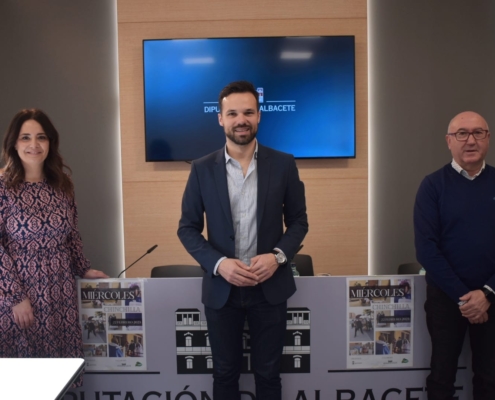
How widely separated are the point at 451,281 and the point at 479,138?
2.24 ft

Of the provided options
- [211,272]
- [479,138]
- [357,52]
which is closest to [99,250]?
[211,272]

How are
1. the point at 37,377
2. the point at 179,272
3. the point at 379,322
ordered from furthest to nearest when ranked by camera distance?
the point at 179,272 < the point at 379,322 < the point at 37,377

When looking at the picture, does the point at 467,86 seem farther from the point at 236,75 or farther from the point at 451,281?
the point at 451,281

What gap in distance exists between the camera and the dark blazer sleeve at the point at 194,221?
6.82 feet

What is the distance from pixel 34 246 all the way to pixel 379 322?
66.1 inches

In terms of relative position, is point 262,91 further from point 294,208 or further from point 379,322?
point 379,322

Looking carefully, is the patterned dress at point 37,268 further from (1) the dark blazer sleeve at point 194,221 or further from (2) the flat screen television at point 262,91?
(2) the flat screen television at point 262,91

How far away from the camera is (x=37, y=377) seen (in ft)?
4.64

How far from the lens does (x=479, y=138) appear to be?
2.18 metres

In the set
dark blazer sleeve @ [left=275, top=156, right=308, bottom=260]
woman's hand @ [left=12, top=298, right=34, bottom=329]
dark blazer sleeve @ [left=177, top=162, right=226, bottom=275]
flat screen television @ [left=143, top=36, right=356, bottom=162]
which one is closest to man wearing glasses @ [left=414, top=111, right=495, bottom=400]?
dark blazer sleeve @ [left=275, top=156, right=308, bottom=260]

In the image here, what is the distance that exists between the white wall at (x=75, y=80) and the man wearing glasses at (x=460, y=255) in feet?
9.52

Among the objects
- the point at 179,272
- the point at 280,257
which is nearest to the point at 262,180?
the point at 280,257

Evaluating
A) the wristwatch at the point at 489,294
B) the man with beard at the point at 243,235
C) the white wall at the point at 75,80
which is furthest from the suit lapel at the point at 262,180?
the white wall at the point at 75,80

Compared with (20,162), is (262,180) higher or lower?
lower
